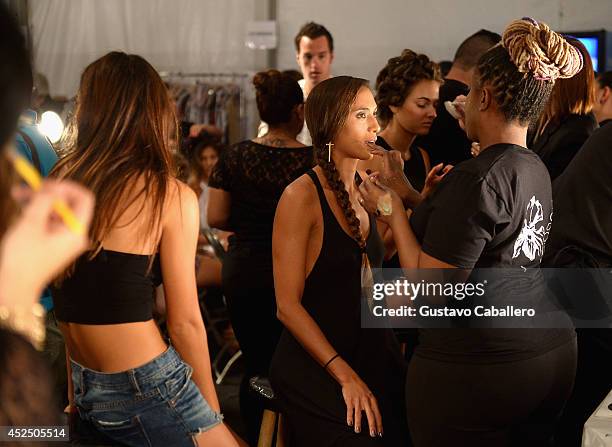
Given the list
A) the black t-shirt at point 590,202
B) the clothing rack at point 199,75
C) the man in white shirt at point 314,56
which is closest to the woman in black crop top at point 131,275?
the black t-shirt at point 590,202

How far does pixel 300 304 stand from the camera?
2.15 m

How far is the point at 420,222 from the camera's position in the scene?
6.02ft

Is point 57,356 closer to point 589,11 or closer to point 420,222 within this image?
point 420,222

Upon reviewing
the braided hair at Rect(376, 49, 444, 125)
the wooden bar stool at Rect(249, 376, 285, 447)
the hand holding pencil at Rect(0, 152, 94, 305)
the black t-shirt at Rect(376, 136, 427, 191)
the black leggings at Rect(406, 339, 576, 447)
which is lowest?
the wooden bar stool at Rect(249, 376, 285, 447)

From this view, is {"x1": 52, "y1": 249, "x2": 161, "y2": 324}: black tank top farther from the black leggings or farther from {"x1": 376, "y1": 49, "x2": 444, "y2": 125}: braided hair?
{"x1": 376, "y1": 49, "x2": 444, "y2": 125}: braided hair

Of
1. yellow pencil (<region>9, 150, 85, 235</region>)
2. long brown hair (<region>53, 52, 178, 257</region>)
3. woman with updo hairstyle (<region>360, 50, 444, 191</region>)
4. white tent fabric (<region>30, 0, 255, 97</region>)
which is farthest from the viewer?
white tent fabric (<region>30, 0, 255, 97</region>)

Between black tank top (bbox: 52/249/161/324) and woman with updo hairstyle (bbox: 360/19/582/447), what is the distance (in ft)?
2.02

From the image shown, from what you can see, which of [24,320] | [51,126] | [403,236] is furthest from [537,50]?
[51,126]

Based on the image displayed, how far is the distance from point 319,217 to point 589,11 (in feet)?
14.1

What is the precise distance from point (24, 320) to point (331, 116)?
1.59 m

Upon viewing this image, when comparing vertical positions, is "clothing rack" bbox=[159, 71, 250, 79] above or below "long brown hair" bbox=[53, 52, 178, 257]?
below

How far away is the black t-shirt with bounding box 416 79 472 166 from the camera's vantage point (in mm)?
3127

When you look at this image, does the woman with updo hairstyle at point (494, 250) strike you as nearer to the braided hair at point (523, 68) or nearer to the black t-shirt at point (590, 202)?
the braided hair at point (523, 68)

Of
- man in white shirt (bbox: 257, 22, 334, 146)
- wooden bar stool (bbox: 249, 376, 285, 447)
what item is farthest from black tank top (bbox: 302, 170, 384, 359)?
man in white shirt (bbox: 257, 22, 334, 146)
